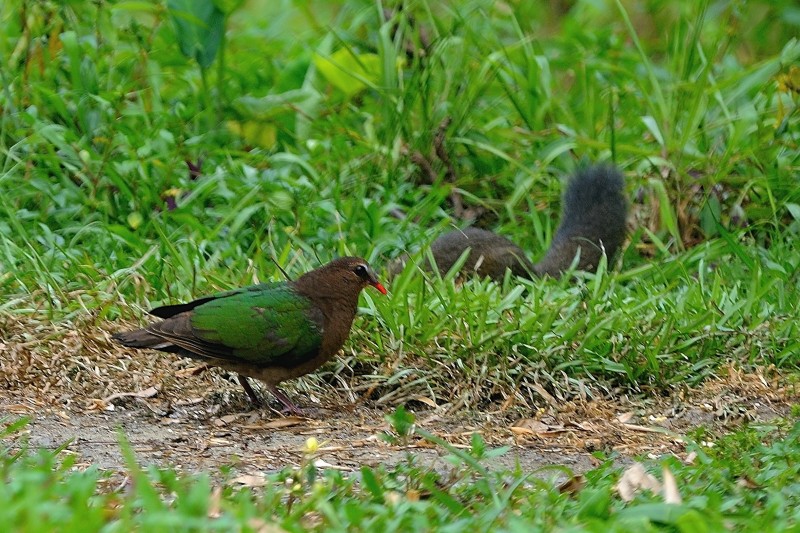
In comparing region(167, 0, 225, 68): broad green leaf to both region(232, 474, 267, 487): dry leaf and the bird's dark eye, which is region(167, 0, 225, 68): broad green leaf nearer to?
the bird's dark eye

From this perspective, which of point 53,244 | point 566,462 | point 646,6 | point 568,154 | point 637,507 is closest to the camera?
point 637,507

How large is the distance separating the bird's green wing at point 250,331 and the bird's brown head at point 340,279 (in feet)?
0.39

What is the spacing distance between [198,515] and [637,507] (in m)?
1.06

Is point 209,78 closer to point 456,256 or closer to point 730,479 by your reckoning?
point 456,256

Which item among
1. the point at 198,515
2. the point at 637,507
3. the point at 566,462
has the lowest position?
the point at 566,462

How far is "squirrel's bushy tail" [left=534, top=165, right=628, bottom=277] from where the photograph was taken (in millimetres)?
5711

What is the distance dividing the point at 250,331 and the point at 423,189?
7.89 feet

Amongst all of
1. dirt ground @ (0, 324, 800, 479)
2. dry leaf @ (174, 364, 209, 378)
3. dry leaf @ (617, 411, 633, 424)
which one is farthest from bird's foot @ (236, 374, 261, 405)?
dry leaf @ (617, 411, 633, 424)

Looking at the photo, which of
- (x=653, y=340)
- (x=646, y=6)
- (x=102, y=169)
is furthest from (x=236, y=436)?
(x=646, y=6)

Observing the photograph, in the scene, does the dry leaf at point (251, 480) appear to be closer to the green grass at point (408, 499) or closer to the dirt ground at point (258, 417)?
the green grass at point (408, 499)

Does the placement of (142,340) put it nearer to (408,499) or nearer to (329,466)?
(329,466)

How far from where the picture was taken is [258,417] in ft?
13.9

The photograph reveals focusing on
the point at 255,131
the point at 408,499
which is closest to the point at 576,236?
the point at 255,131

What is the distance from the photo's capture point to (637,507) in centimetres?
276
